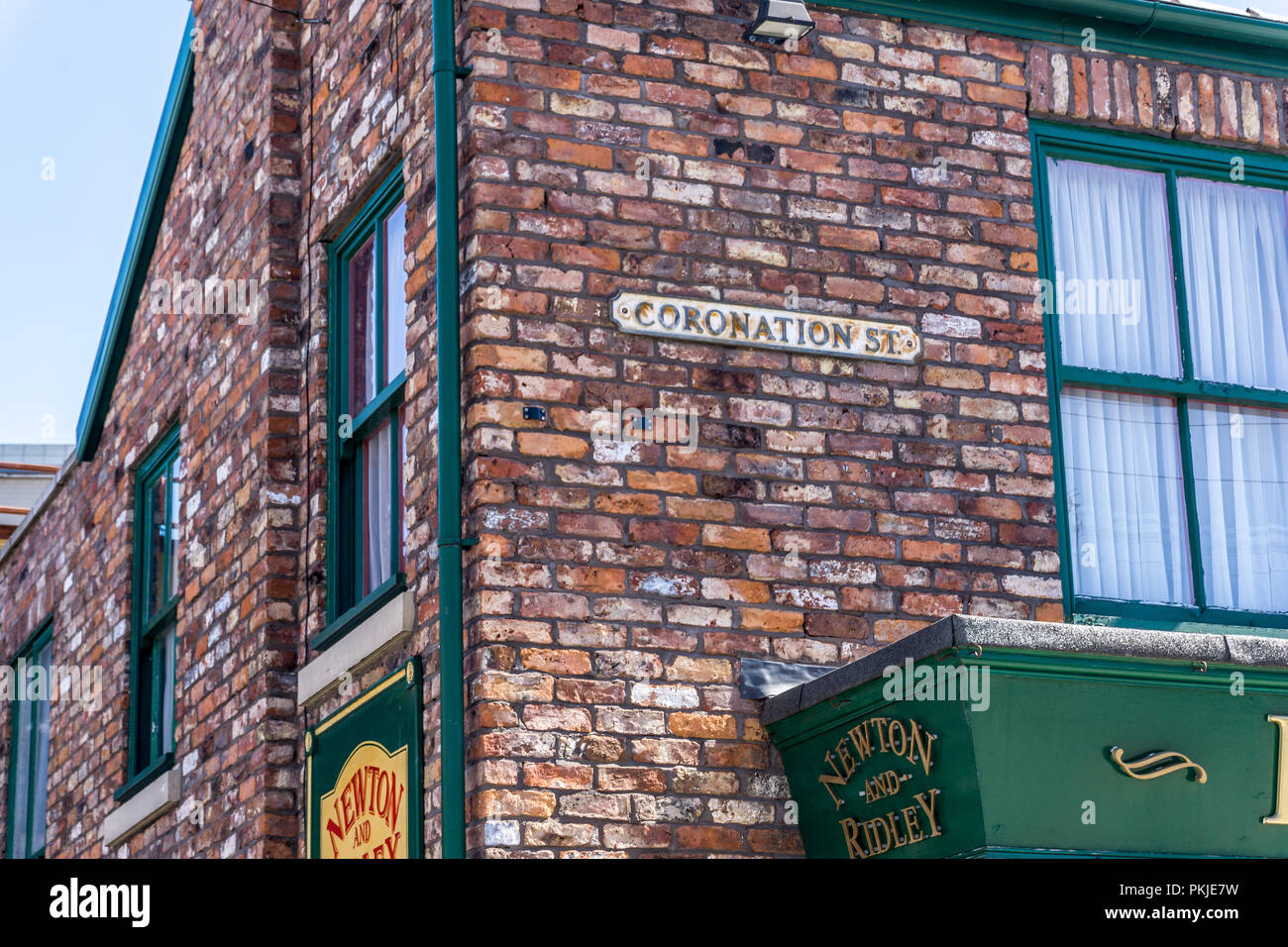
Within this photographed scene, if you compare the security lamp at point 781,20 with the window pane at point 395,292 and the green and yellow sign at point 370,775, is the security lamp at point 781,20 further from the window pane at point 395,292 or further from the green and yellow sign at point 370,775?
the green and yellow sign at point 370,775

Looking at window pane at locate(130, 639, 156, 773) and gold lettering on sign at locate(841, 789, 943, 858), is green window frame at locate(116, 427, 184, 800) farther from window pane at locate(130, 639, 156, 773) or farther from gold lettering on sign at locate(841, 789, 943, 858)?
gold lettering on sign at locate(841, 789, 943, 858)

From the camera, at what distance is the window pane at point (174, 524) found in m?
10.8

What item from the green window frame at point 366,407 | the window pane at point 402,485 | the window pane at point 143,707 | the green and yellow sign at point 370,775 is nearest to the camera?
the green and yellow sign at point 370,775

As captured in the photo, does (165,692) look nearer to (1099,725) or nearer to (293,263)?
(293,263)

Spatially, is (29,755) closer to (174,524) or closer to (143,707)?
(143,707)

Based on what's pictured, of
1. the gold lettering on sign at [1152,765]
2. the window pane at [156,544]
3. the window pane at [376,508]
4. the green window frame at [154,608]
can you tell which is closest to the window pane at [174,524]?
the green window frame at [154,608]

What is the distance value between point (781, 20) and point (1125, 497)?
251 cm

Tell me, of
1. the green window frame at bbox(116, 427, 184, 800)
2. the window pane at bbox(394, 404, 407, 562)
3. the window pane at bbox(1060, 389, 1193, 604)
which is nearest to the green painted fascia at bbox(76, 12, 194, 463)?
the green window frame at bbox(116, 427, 184, 800)

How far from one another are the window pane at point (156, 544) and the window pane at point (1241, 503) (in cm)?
570

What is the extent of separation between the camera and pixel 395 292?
8812 millimetres

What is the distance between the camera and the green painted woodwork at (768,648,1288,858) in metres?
6.59

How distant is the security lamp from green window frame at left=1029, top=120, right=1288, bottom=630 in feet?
4.13

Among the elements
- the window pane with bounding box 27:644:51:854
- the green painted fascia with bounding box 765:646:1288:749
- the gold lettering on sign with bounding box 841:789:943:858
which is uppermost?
the window pane with bounding box 27:644:51:854

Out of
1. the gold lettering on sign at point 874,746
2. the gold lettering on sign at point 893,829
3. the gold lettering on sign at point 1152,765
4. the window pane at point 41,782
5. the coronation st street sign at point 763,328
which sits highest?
the coronation st street sign at point 763,328
